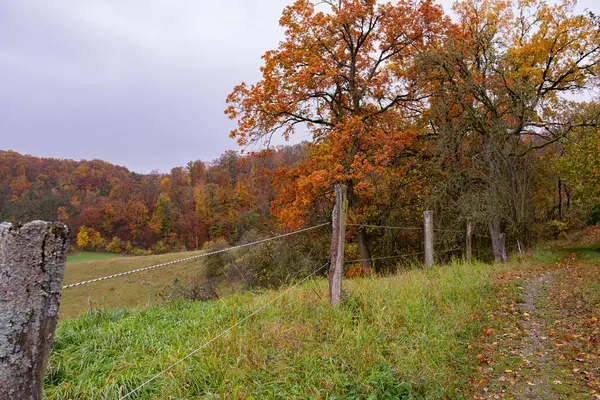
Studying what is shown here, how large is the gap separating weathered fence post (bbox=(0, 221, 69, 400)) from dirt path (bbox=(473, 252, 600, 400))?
3655mm

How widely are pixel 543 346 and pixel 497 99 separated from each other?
464 inches

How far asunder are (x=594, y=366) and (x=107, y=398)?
4917mm

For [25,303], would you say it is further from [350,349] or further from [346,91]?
[346,91]

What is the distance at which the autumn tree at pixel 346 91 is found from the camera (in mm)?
13961

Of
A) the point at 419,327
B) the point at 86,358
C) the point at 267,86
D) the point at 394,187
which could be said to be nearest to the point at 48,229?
the point at 86,358

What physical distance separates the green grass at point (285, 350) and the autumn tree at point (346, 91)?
8321mm

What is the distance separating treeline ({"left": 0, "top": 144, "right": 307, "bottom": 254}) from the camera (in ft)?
143

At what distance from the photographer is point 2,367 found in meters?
1.67

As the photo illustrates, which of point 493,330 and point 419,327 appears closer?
point 419,327

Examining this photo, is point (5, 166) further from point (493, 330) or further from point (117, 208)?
point (493, 330)

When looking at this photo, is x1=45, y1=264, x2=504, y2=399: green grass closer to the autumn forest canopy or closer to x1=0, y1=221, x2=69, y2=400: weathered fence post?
x1=0, y1=221, x2=69, y2=400: weathered fence post

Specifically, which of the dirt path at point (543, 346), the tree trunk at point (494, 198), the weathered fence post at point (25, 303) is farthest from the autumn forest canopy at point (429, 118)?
the weathered fence post at point (25, 303)

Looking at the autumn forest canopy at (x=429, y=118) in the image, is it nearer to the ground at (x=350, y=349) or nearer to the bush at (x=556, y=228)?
the bush at (x=556, y=228)

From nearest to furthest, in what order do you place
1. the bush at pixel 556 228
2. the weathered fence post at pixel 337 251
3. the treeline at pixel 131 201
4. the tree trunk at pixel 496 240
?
the weathered fence post at pixel 337 251 → the tree trunk at pixel 496 240 → the bush at pixel 556 228 → the treeline at pixel 131 201
